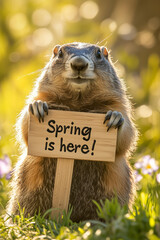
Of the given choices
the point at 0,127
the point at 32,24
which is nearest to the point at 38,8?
the point at 32,24

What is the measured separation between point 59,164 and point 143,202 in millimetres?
724

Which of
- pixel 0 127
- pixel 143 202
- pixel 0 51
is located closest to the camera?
pixel 143 202

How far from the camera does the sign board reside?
2.77m

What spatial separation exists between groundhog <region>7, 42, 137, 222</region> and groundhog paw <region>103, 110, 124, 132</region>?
0.7 inches

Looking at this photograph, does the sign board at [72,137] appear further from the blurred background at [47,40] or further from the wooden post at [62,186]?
the blurred background at [47,40]

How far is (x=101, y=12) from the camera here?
9211 millimetres

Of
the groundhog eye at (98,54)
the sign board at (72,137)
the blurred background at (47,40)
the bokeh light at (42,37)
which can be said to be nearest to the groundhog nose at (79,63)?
the sign board at (72,137)

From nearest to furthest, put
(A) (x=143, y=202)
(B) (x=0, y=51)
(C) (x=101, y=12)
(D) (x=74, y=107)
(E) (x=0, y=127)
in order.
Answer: (A) (x=143, y=202) → (D) (x=74, y=107) → (E) (x=0, y=127) → (B) (x=0, y=51) → (C) (x=101, y=12)

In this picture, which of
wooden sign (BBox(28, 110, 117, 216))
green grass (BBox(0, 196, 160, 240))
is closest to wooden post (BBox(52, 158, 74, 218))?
wooden sign (BBox(28, 110, 117, 216))

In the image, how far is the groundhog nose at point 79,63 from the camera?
277 centimetres

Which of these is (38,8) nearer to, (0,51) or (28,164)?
(0,51)

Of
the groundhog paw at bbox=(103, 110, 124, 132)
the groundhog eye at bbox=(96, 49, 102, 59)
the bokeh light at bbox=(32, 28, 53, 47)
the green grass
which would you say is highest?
the bokeh light at bbox=(32, 28, 53, 47)

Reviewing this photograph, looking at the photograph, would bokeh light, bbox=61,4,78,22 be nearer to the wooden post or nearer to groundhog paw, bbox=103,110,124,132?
groundhog paw, bbox=103,110,124,132

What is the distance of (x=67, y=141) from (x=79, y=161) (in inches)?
9.6
